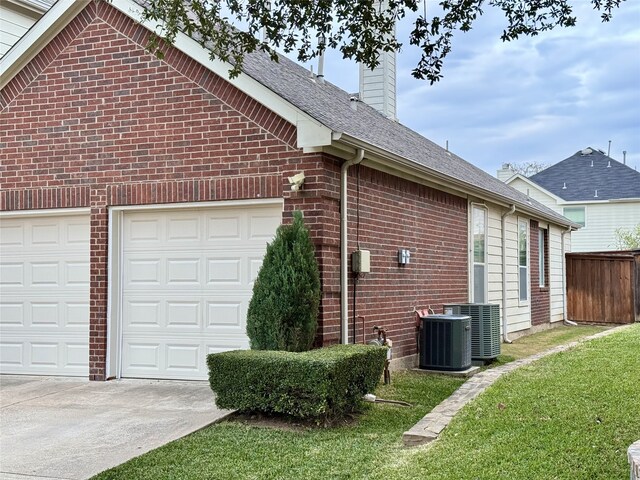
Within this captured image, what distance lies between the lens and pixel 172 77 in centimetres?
917

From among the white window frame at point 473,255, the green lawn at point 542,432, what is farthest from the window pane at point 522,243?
the green lawn at point 542,432

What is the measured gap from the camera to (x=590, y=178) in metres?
32.2

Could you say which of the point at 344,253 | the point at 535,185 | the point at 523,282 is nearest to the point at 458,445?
the point at 344,253

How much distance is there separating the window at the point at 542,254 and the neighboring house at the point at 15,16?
12.8 m

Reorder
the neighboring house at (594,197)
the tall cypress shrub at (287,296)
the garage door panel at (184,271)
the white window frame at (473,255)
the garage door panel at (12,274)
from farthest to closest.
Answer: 1. the neighboring house at (594,197)
2. the white window frame at (473,255)
3. the garage door panel at (12,274)
4. the garage door panel at (184,271)
5. the tall cypress shrub at (287,296)

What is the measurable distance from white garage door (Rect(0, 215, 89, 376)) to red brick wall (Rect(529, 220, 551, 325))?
11245 millimetres

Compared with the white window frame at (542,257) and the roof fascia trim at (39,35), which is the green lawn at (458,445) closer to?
the roof fascia trim at (39,35)

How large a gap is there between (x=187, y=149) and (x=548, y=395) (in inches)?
207

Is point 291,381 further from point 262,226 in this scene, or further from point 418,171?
→ point 418,171

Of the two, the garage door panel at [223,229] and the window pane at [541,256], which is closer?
the garage door panel at [223,229]

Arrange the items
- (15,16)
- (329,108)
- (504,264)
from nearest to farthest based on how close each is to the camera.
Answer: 1. (329,108)
2. (15,16)
3. (504,264)

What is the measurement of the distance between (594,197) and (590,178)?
1476 mm

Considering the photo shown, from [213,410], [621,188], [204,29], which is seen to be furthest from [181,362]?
[621,188]

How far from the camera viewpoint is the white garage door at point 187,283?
29.3 feet
